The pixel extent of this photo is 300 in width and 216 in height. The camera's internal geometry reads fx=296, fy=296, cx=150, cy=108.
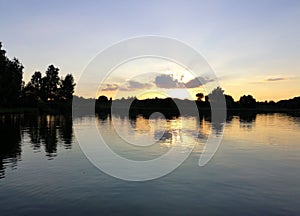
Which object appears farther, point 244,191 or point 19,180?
point 19,180

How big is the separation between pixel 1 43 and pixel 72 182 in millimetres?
126170

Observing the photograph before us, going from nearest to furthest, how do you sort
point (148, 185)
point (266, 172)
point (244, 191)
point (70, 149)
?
1. point (244, 191)
2. point (148, 185)
3. point (266, 172)
4. point (70, 149)

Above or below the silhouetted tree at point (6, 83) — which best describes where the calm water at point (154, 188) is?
below

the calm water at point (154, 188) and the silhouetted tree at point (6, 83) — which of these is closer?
the calm water at point (154, 188)

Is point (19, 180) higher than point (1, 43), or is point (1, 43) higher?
point (1, 43)

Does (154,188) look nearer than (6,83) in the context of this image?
Yes

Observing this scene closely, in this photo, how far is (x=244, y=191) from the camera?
813 inches

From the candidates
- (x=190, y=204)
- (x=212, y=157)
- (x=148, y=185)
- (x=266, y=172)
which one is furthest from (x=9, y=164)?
(x=266, y=172)

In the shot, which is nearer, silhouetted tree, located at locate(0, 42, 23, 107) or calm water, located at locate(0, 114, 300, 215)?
calm water, located at locate(0, 114, 300, 215)

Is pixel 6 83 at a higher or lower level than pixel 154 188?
higher

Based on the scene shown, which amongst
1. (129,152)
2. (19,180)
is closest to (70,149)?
(129,152)

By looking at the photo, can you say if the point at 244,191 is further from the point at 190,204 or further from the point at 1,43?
the point at 1,43

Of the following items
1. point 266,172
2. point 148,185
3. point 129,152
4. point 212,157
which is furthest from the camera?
point 129,152

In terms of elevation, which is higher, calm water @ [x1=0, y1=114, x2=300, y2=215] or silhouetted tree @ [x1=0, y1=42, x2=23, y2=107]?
silhouetted tree @ [x1=0, y1=42, x2=23, y2=107]
